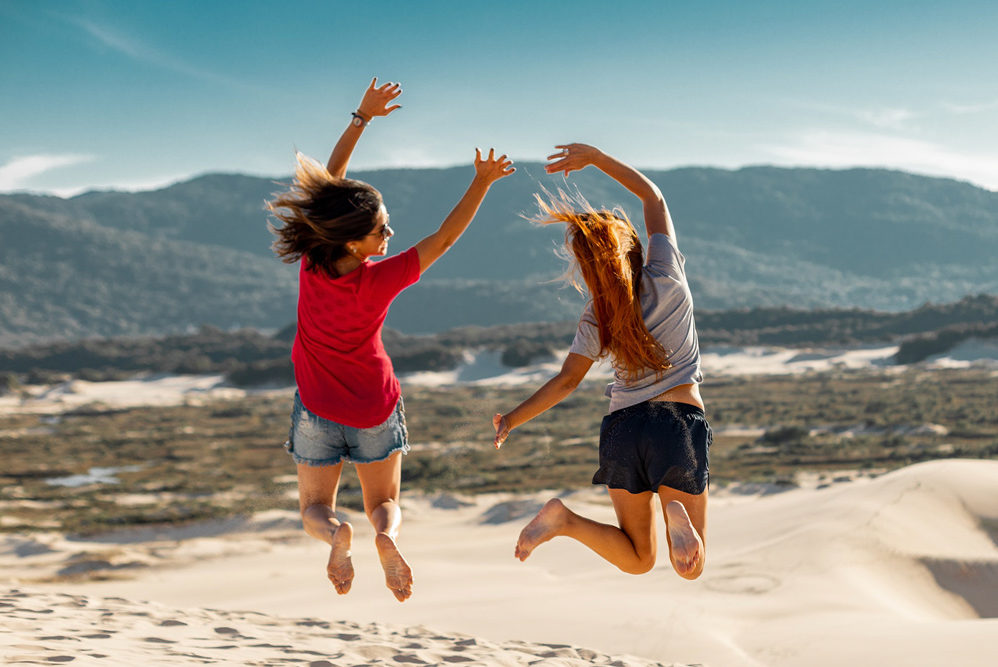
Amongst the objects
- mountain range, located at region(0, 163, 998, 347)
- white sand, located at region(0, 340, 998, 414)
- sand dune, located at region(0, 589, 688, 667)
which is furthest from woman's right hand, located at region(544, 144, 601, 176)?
mountain range, located at region(0, 163, 998, 347)

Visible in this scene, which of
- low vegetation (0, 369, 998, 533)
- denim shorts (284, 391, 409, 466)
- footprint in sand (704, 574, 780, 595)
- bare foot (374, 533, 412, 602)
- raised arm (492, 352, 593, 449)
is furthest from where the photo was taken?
low vegetation (0, 369, 998, 533)

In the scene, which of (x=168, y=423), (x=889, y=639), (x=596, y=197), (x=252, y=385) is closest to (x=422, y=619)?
(x=889, y=639)

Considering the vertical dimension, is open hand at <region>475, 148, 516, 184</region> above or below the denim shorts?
above

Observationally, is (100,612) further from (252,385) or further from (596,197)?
(596,197)

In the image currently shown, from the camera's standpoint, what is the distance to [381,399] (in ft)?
12.3

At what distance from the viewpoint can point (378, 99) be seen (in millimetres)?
4367

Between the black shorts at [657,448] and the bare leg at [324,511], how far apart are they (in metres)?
1.08

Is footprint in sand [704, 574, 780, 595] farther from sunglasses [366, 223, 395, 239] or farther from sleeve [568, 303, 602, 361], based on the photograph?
sunglasses [366, 223, 395, 239]

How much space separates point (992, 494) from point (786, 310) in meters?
70.6

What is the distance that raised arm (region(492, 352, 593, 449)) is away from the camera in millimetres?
3691

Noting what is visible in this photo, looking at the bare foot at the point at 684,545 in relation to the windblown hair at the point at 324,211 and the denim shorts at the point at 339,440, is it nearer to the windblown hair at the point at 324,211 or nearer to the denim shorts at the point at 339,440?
the denim shorts at the point at 339,440

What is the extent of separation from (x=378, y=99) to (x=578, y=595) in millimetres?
7011

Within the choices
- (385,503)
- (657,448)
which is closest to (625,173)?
(657,448)

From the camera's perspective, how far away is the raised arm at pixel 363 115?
13.7ft
